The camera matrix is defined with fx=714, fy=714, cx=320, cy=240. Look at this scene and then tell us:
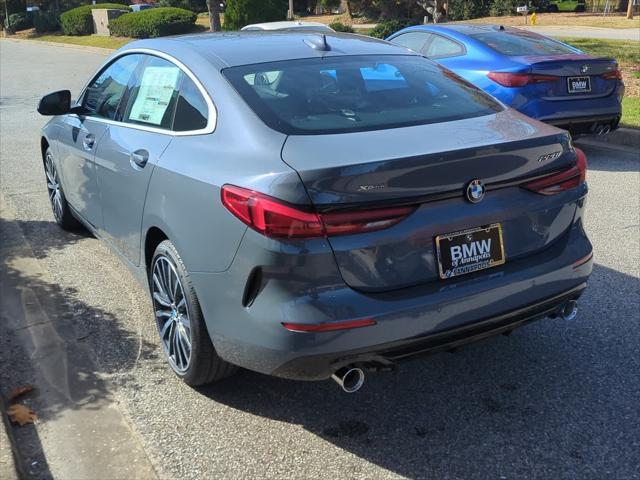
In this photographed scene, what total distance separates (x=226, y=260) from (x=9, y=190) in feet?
18.2

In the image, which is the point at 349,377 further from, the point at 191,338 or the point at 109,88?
the point at 109,88

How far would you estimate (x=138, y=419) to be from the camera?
11.2ft

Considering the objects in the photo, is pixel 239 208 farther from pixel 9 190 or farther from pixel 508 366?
pixel 9 190

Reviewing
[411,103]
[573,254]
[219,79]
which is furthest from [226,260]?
[573,254]

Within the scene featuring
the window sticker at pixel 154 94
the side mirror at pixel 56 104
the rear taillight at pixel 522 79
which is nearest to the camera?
the window sticker at pixel 154 94

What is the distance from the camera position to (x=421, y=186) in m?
2.83

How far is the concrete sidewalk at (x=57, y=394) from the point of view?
10.2 ft

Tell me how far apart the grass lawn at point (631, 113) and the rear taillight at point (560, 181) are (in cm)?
665

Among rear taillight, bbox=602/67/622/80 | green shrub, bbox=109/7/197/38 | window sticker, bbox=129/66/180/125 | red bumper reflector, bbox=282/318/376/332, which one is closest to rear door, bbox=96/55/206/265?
window sticker, bbox=129/66/180/125

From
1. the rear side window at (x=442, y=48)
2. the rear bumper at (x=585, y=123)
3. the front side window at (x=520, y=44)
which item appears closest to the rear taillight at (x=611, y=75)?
the rear bumper at (x=585, y=123)

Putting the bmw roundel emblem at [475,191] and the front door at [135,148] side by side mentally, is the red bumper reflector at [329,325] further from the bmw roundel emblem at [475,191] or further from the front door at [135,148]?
the front door at [135,148]

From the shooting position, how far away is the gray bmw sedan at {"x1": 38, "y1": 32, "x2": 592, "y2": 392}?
108 inches

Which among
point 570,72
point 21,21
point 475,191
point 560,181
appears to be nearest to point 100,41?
point 21,21

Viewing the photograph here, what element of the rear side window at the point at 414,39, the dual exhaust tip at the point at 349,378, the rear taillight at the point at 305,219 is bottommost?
the dual exhaust tip at the point at 349,378
